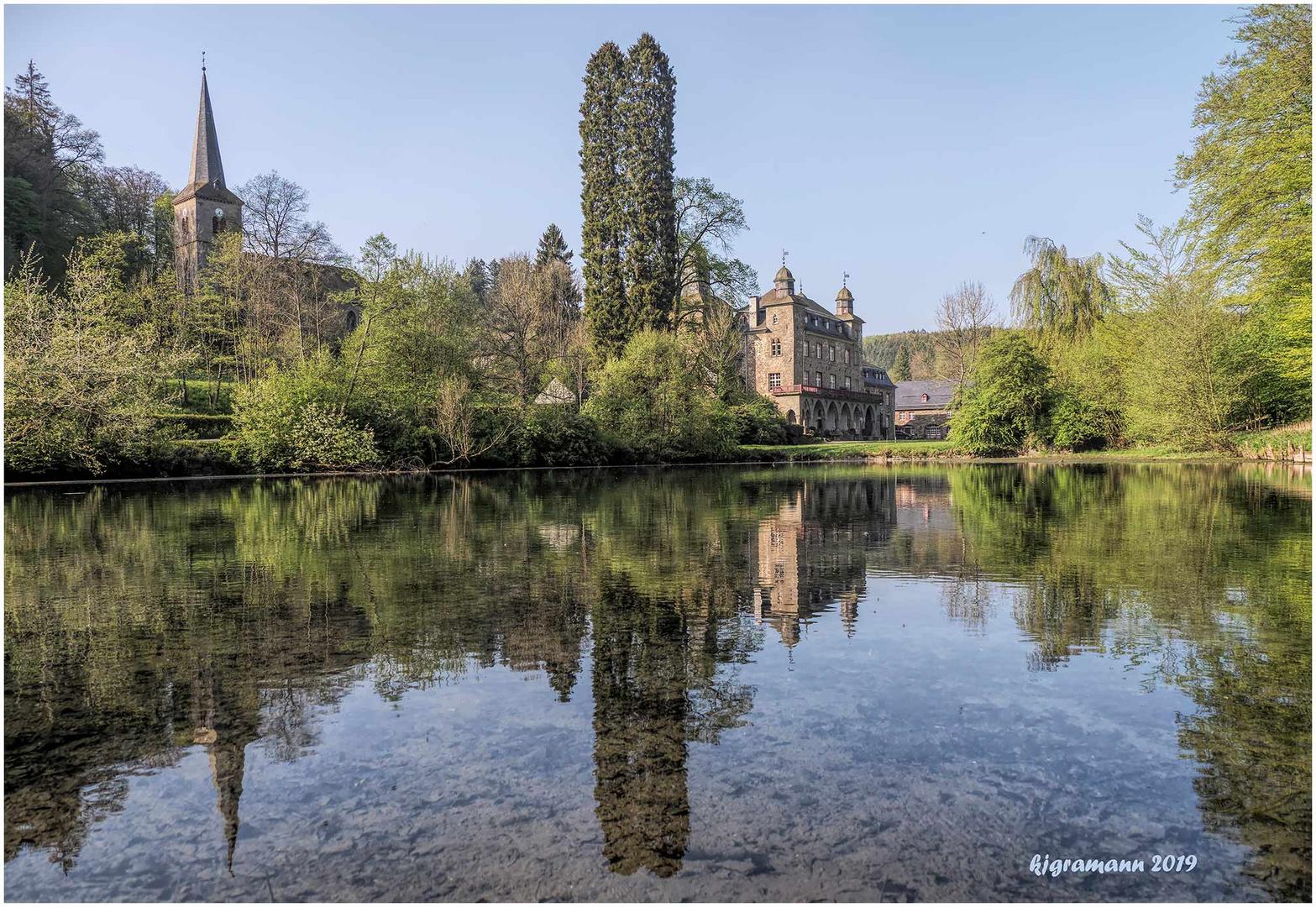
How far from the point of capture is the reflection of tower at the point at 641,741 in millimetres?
2797

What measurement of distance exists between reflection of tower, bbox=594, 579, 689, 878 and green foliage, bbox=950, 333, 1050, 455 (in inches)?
1666

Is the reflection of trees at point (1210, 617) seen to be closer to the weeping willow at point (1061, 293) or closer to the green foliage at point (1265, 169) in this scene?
the green foliage at point (1265, 169)

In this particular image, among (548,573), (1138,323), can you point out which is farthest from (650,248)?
(548,573)

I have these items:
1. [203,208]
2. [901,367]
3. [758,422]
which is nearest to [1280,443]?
[758,422]

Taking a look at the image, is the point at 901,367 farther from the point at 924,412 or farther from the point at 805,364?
the point at 805,364

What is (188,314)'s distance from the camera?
45312 millimetres

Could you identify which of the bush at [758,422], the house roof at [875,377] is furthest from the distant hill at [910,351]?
the bush at [758,422]

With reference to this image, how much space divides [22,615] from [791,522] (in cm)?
981

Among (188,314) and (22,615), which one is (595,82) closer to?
(188,314)

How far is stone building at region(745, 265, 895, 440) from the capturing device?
66688 millimetres

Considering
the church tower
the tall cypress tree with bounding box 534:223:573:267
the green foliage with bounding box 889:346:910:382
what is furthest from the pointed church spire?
the green foliage with bounding box 889:346:910:382

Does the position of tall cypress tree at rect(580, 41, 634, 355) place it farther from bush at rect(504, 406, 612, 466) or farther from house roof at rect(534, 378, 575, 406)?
bush at rect(504, 406, 612, 466)

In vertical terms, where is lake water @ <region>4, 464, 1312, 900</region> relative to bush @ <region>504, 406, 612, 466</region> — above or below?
below

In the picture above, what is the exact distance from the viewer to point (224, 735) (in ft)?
12.5
